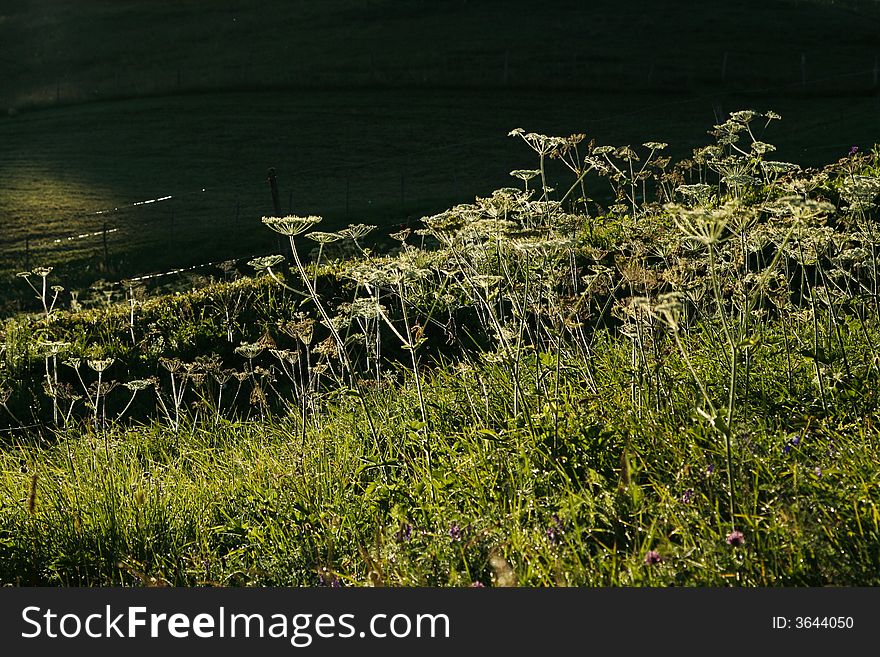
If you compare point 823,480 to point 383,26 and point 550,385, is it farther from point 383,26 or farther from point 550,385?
point 383,26

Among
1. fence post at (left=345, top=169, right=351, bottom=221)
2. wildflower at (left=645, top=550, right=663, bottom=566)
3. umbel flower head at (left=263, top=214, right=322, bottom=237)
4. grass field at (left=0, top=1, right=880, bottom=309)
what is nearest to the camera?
wildflower at (left=645, top=550, right=663, bottom=566)

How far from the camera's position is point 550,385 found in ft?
16.6

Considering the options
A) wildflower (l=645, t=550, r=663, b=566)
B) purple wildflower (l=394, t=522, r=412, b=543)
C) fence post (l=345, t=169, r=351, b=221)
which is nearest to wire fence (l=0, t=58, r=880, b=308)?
fence post (l=345, t=169, r=351, b=221)

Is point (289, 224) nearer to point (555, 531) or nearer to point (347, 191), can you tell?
point (555, 531)

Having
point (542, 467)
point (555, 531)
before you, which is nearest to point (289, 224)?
point (542, 467)

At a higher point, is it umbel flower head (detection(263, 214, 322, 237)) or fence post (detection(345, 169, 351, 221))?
umbel flower head (detection(263, 214, 322, 237))

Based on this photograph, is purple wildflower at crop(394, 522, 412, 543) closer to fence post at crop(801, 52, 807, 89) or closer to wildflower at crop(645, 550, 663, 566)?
wildflower at crop(645, 550, 663, 566)

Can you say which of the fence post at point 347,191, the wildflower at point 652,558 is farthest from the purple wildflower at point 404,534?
the fence post at point 347,191

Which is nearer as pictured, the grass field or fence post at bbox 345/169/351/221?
fence post at bbox 345/169/351/221

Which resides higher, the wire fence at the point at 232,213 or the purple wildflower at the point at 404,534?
the purple wildflower at the point at 404,534

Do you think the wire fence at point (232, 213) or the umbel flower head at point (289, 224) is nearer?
the umbel flower head at point (289, 224)

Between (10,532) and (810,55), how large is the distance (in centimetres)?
4928

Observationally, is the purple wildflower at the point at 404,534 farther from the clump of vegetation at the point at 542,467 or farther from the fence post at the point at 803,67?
the fence post at the point at 803,67

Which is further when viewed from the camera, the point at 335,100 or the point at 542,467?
the point at 335,100
